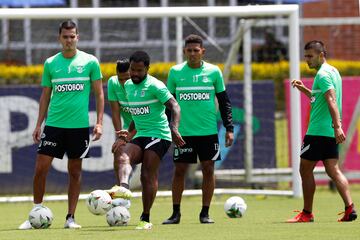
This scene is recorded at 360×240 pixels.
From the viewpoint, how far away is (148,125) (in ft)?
40.9

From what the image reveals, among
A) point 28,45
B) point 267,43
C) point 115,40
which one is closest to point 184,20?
point 115,40

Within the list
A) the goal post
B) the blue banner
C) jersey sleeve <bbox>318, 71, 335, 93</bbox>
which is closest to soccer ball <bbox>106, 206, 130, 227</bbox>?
jersey sleeve <bbox>318, 71, 335, 93</bbox>

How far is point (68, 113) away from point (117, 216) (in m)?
1.31

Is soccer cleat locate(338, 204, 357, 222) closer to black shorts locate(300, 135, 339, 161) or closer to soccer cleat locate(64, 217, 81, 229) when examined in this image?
black shorts locate(300, 135, 339, 161)

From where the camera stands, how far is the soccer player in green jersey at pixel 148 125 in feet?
40.1

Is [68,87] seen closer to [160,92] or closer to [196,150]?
[160,92]

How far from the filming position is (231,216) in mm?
14125

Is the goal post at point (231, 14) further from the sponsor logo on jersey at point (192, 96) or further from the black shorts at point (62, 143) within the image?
the black shorts at point (62, 143)

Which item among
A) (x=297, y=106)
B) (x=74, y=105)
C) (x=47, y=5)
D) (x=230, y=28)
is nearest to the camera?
(x=74, y=105)

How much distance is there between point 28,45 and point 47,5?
4.40m

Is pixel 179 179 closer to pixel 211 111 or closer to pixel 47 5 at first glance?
pixel 211 111

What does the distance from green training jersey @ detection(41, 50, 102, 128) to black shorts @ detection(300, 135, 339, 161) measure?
100.0 inches

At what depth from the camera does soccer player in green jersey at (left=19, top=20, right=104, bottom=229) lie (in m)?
12.8

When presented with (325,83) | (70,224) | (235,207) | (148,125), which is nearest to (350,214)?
(325,83)
